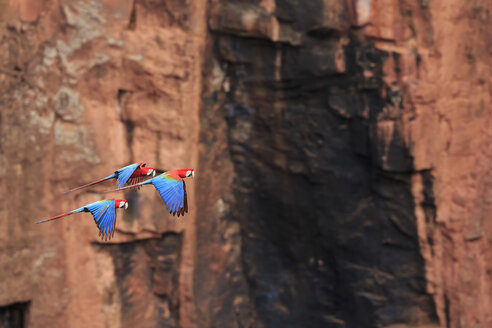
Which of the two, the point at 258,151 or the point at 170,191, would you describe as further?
the point at 258,151

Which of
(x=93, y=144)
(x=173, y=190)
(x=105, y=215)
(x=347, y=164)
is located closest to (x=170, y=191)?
(x=173, y=190)

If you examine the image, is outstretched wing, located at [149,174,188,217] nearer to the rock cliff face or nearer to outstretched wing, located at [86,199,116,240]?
outstretched wing, located at [86,199,116,240]

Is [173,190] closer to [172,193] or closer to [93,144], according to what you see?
[172,193]

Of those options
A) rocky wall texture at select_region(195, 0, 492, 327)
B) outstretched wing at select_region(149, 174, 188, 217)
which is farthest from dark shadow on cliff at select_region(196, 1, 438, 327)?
outstretched wing at select_region(149, 174, 188, 217)

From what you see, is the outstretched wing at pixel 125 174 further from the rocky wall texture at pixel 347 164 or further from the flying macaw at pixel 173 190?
the rocky wall texture at pixel 347 164

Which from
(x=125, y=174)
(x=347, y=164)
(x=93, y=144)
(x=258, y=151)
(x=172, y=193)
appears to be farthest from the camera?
(x=258, y=151)

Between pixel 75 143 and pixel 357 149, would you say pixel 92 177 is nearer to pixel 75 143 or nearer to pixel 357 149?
pixel 75 143
